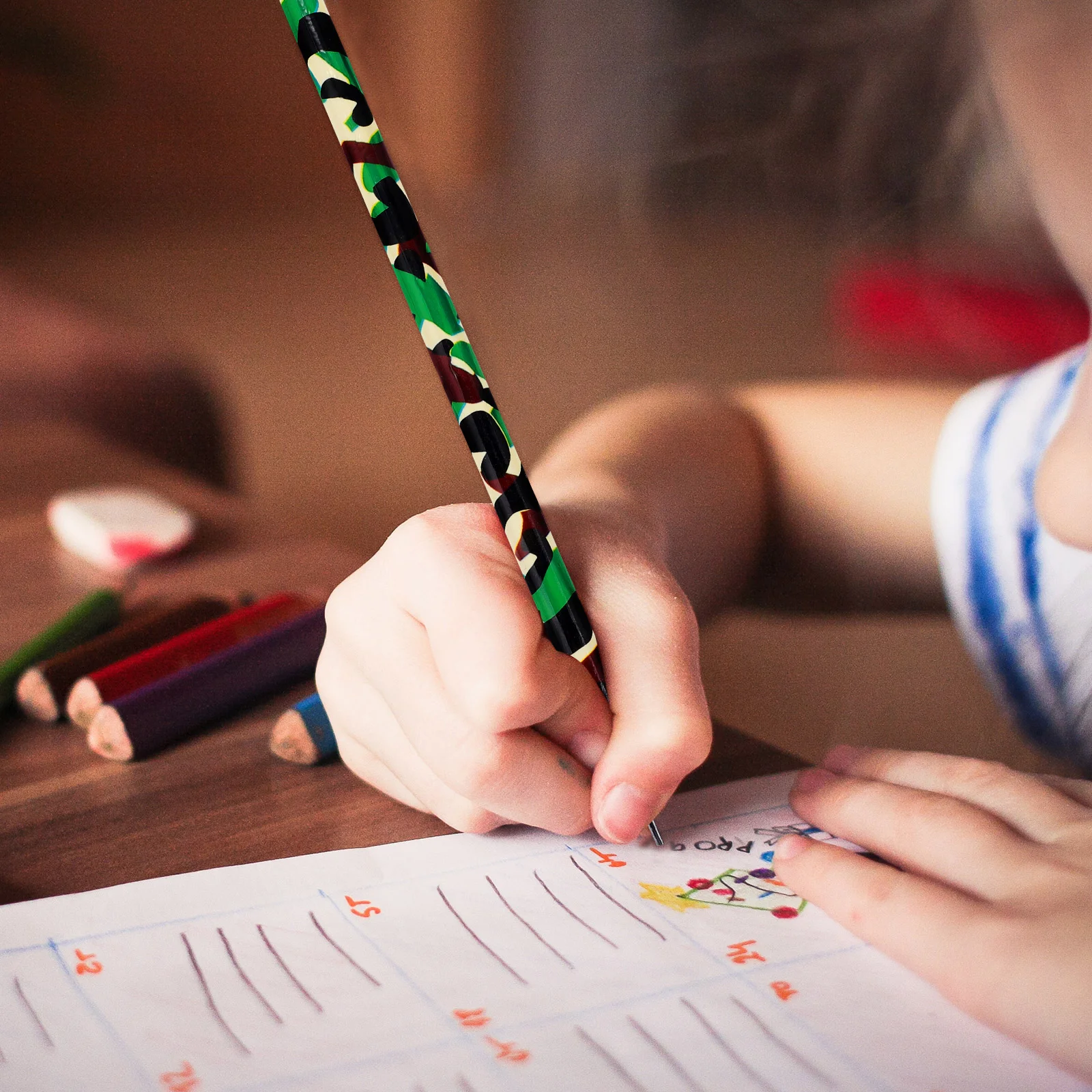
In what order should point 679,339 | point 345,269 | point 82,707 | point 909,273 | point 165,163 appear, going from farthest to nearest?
point 165,163 < point 345,269 < point 679,339 < point 909,273 < point 82,707

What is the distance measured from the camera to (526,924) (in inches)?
7.1

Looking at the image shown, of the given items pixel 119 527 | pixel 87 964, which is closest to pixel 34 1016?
pixel 87 964

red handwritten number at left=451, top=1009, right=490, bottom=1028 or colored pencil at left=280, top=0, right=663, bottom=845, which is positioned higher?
colored pencil at left=280, top=0, right=663, bottom=845

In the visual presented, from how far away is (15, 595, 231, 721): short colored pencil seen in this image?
0.26 m

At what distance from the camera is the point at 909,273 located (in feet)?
2.21

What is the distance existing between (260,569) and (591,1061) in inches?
9.8

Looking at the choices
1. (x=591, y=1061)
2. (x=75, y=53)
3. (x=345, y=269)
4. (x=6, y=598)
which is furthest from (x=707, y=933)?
(x=75, y=53)

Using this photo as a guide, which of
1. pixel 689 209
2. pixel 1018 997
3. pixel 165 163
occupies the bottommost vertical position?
pixel 1018 997

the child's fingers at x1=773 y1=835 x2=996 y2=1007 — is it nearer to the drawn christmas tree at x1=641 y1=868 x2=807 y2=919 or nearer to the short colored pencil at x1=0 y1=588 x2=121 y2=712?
the drawn christmas tree at x1=641 y1=868 x2=807 y2=919

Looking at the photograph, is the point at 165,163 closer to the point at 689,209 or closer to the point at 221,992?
the point at 689,209

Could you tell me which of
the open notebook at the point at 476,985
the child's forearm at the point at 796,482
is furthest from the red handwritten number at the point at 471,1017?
the child's forearm at the point at 796,482

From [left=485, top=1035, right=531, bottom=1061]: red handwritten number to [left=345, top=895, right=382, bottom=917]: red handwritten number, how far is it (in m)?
0.04

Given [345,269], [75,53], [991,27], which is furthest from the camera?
[75,53]

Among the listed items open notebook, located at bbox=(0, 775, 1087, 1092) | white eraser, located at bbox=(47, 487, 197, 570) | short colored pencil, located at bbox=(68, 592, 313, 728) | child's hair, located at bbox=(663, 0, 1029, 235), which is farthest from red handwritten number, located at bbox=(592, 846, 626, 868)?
child's hair, located at bbox=(663, 0, 1029, 235)
